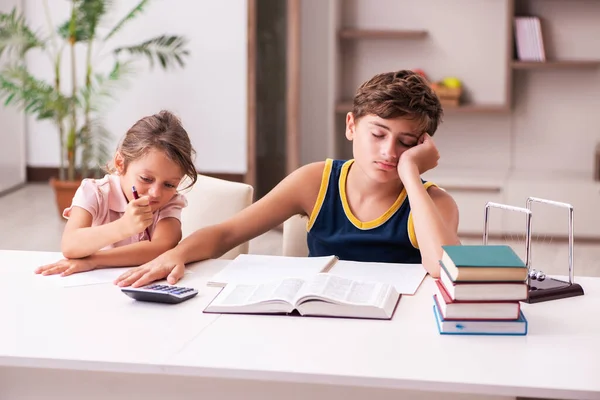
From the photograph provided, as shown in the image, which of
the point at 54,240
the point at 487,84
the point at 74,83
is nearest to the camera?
the point at 54,240

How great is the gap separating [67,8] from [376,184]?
466 centimetres

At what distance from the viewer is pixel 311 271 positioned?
207 cm

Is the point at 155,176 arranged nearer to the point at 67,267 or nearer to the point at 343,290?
the point at 67,267

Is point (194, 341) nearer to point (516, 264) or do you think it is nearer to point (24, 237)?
point (516, 264)

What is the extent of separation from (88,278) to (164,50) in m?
→ 4.14

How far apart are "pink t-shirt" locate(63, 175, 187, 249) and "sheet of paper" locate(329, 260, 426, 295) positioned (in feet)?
1.55

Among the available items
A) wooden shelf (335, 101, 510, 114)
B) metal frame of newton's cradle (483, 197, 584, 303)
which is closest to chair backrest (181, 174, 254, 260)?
metal frame of newton's cradle (483, 197, 584, 303)

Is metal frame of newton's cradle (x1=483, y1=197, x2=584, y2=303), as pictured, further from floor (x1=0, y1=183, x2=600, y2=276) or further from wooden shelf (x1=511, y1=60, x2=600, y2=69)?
wooden shelf (x1=511, y1=60, x2=600, y2=69)

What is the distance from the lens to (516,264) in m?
1.66

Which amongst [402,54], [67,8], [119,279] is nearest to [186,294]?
[119,279]

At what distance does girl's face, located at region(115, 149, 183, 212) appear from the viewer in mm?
2178

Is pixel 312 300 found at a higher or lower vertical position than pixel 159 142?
lower

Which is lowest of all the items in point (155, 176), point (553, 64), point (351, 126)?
point (155, 176)

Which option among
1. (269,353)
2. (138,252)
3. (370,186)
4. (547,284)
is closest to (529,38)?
(370,186)
